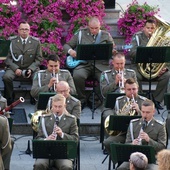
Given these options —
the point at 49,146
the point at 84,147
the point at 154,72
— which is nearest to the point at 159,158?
the point at 49,146

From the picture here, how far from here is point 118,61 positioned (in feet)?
61.1

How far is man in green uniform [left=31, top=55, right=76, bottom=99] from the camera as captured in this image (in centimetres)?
1845

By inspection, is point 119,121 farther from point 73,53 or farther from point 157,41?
point 157,41

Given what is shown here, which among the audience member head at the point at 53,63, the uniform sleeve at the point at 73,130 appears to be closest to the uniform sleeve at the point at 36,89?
the audience member head at the point at 53,63

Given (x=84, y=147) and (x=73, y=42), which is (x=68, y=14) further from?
(x=84, y=147)

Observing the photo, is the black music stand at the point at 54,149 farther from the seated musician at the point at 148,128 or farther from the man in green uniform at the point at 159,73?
the man in green uniform at the point at 159,73

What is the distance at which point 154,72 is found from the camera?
20.0 m

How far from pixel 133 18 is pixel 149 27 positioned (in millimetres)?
1330

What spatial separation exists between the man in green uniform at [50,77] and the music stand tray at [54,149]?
309 centimetres

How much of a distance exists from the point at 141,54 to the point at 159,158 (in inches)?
270

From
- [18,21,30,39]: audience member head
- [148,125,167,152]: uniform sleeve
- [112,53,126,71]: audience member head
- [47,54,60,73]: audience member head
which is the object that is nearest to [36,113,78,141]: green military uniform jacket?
[148,125,167,152]: uniform sleeve

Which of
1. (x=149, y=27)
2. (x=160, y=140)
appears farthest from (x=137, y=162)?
(x=149, y=27)

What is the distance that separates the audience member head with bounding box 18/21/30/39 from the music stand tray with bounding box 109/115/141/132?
4.34m

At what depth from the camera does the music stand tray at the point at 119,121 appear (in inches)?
643
